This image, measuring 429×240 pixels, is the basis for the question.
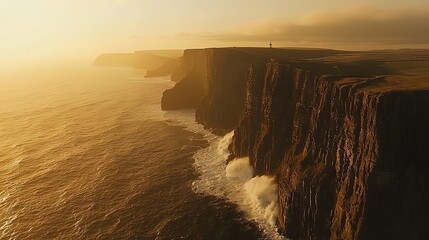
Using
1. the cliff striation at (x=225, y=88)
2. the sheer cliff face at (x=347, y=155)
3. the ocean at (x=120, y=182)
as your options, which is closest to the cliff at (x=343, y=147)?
the sheer cliff face at (x=347, y=155)

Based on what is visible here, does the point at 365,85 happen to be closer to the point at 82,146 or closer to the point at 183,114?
the point at 82,146

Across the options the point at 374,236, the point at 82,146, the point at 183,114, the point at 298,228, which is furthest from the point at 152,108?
the point at 374,236

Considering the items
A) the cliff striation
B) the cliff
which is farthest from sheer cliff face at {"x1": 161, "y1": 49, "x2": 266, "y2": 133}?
the cliff

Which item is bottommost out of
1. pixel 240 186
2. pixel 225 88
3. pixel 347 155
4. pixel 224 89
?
pixel 240 186

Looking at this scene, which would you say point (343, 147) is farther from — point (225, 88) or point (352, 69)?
point (225, 88)

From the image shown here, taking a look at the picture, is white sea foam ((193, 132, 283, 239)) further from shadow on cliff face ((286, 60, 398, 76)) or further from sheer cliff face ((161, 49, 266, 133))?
shadow on cliff face ((286, 60, 398, 76))

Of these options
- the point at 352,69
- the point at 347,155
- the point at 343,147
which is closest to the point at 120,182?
the point at 343,147
